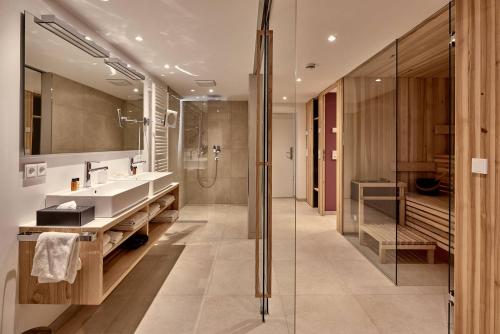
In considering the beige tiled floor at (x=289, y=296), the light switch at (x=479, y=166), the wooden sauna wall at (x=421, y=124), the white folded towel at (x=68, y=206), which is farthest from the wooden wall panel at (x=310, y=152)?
the white folded towel at (x=68, y=206)

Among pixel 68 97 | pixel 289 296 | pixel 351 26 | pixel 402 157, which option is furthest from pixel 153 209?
pixel 402 157

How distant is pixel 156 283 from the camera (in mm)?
2795

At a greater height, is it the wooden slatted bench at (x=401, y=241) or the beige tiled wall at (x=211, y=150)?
the beige tiled wall at (x=211, y=150)

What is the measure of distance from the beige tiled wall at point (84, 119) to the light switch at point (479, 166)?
2704mm

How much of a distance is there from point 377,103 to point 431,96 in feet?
3.76

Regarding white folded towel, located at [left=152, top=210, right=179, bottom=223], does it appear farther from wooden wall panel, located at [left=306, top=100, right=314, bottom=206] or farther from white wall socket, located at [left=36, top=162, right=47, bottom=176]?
wooden wall panel, located at [left=306, top=100, right=314, bottom=206]

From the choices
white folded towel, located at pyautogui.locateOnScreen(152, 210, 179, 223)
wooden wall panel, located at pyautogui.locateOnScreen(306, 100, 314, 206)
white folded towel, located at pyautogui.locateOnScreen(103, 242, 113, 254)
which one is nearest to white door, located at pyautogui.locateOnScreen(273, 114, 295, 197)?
white folded towel, located at pyautogui.locateOnScreen(103, 242, 113, 254)

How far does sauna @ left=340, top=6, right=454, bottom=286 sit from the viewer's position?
305 centimetres

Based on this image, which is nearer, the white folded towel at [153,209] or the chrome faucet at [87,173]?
the chrome faucet at [87,173]

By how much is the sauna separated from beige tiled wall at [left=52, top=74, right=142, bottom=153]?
9.23ft

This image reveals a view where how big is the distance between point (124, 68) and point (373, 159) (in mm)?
3055

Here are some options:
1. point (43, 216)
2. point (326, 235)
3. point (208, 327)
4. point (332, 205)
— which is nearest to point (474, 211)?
point (208, 327)

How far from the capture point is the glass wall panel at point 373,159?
3250mm

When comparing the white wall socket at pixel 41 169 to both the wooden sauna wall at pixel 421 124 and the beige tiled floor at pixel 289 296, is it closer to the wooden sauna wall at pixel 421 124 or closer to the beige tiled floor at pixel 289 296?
the beige tiled floor at pixel 289 296
